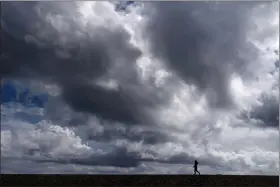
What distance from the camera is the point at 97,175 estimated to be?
2819 cm
